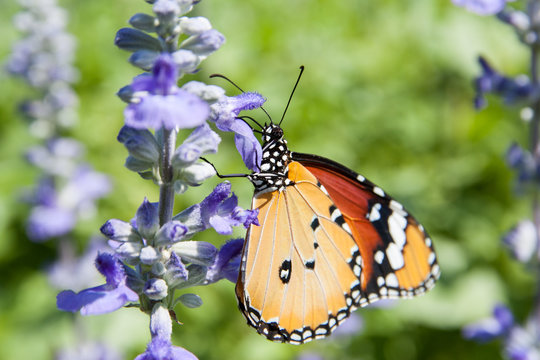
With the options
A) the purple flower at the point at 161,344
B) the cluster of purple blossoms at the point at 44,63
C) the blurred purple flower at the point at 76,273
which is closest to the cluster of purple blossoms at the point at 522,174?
the purple flower at the point at 161,344

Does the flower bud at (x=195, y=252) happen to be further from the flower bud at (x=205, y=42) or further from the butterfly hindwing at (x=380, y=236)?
the butterfly hindwing at (x=380, y=236)

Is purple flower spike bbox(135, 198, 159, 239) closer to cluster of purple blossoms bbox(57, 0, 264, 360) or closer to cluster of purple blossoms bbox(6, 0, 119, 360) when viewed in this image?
cluster of purple blossoms bbox(57, 0, 264, 360)

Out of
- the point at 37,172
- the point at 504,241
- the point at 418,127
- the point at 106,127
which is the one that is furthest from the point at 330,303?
the point at 37,172

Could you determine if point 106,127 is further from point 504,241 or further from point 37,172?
point 504,241

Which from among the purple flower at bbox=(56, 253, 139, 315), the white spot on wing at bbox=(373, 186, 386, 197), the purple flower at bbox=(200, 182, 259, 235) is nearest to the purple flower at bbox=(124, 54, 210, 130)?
the purple flower at bbox=(200, 182, 259, 235)

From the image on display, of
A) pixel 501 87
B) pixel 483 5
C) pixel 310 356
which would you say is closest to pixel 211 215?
pixel 483 5
